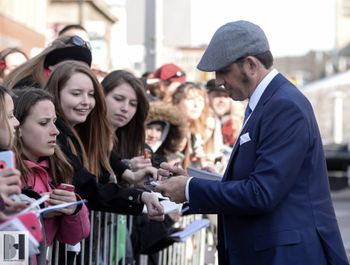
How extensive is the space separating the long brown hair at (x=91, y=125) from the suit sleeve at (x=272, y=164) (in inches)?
56.2

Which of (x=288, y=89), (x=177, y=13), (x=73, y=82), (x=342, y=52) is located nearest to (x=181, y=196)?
(x=288, y=89)

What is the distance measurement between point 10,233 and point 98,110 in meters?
1.77

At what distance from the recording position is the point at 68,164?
5.55m

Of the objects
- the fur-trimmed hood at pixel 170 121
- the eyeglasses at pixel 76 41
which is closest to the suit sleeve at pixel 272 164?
the eyeglasses at pixel 76 41

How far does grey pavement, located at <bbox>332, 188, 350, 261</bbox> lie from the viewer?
17777mm

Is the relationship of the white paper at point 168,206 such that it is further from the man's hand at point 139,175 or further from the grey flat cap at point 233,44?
the grey flat cap at point 233,44

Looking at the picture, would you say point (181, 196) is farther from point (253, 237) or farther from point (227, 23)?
point (227, 23)

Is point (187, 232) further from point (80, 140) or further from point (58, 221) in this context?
point (58, 221)

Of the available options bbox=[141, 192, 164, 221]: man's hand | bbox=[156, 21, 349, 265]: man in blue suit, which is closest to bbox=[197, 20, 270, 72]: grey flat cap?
bbox=[156, 21, 349, 265]: man in blue suit

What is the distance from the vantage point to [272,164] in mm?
4852

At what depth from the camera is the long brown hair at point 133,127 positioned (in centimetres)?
719

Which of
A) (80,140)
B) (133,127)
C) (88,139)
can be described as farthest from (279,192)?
(133,127)

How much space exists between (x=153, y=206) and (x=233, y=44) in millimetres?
1265

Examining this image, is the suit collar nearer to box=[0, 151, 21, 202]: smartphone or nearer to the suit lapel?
the suit lapel
